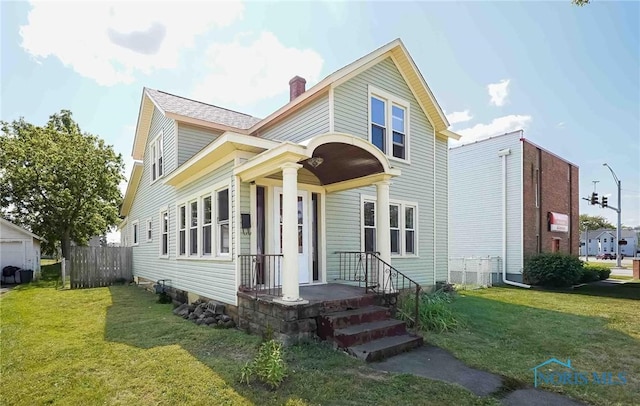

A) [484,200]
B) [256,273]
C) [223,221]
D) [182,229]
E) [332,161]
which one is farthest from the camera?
[484,200]

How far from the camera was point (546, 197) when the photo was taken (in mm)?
18328

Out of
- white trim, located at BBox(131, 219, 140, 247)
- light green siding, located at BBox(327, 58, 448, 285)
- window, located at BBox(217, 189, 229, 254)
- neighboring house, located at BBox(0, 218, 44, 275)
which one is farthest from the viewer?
neighboring house, located at BBox(0, 218, 44, 275)

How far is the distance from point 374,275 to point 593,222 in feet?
304

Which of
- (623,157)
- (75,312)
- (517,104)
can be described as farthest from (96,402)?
(623,157)

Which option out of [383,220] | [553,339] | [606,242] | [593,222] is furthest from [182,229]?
[593,222]

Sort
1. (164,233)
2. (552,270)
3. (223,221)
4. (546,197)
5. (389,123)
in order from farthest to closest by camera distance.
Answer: (546,197), (552,270), (164,233), (389,123), (223,221)

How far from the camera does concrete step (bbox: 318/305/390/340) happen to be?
5.87 meters

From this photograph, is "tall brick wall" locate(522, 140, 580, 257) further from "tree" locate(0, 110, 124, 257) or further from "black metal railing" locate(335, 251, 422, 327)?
"tree" locate(0, 110, 124, 257)

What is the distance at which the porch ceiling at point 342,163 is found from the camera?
7.22m

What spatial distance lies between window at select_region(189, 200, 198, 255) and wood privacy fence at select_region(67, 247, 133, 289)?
7.56 m

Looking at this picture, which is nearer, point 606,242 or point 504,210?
point 504,210

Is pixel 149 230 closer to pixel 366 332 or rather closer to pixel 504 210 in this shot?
pixel 366 332

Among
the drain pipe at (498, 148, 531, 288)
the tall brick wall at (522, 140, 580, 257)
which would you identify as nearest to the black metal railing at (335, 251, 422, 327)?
the drain pipe at (498, 148, 531, 288)

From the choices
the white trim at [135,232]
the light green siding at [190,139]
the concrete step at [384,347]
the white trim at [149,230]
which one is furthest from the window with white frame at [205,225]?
the white trim at [135,232]
